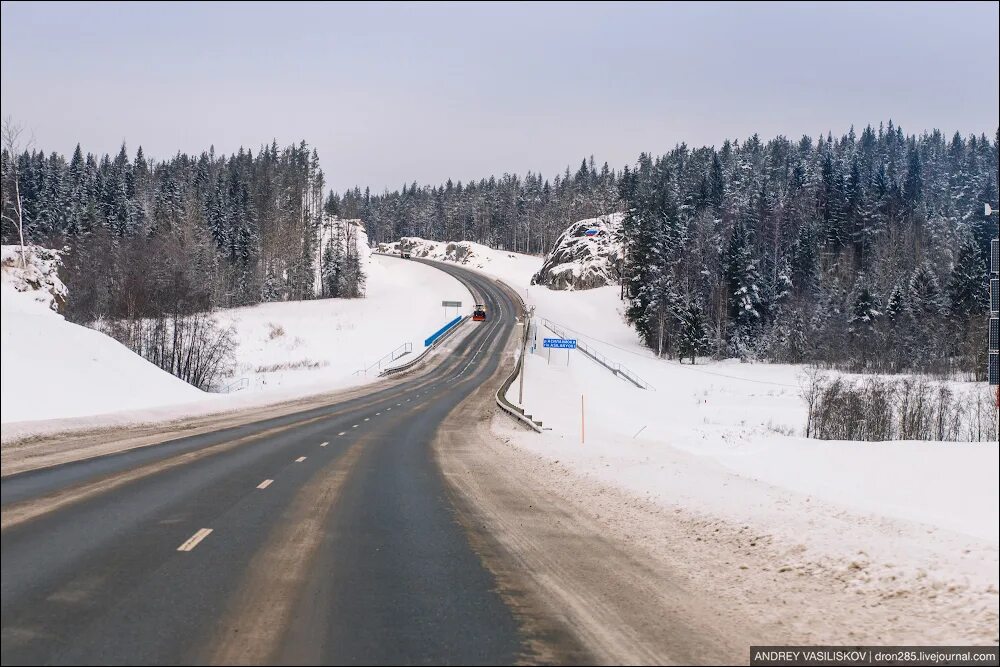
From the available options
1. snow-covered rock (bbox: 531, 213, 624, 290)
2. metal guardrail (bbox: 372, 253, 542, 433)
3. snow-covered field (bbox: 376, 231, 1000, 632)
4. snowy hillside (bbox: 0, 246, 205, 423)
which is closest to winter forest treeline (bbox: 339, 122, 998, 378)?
snow-covered rock (bbox: 531, 213, 624, 290)

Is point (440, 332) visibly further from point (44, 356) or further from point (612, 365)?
point (44, 356)

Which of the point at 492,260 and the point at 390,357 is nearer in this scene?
the point at 390,357

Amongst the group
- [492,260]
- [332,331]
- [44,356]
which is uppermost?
[492,260]

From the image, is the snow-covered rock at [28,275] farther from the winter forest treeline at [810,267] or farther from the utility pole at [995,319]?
the winter forest treeline at [810,267]

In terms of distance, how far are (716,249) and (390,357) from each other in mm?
46408

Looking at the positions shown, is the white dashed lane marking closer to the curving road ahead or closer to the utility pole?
the curving road ahead

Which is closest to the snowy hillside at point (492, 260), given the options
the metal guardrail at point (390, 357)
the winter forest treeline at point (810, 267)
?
the winter forest treeline at point (810, 267)

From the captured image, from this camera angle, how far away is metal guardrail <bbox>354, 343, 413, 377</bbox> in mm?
68963

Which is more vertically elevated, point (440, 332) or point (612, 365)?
point (440, 332)

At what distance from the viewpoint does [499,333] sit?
9200cm

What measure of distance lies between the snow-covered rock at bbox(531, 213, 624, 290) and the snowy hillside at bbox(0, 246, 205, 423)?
407 feet

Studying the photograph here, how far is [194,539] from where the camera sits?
7.78 m

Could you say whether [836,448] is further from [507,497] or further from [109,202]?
[109,202]

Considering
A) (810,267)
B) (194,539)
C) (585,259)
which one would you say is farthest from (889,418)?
(585,259)
